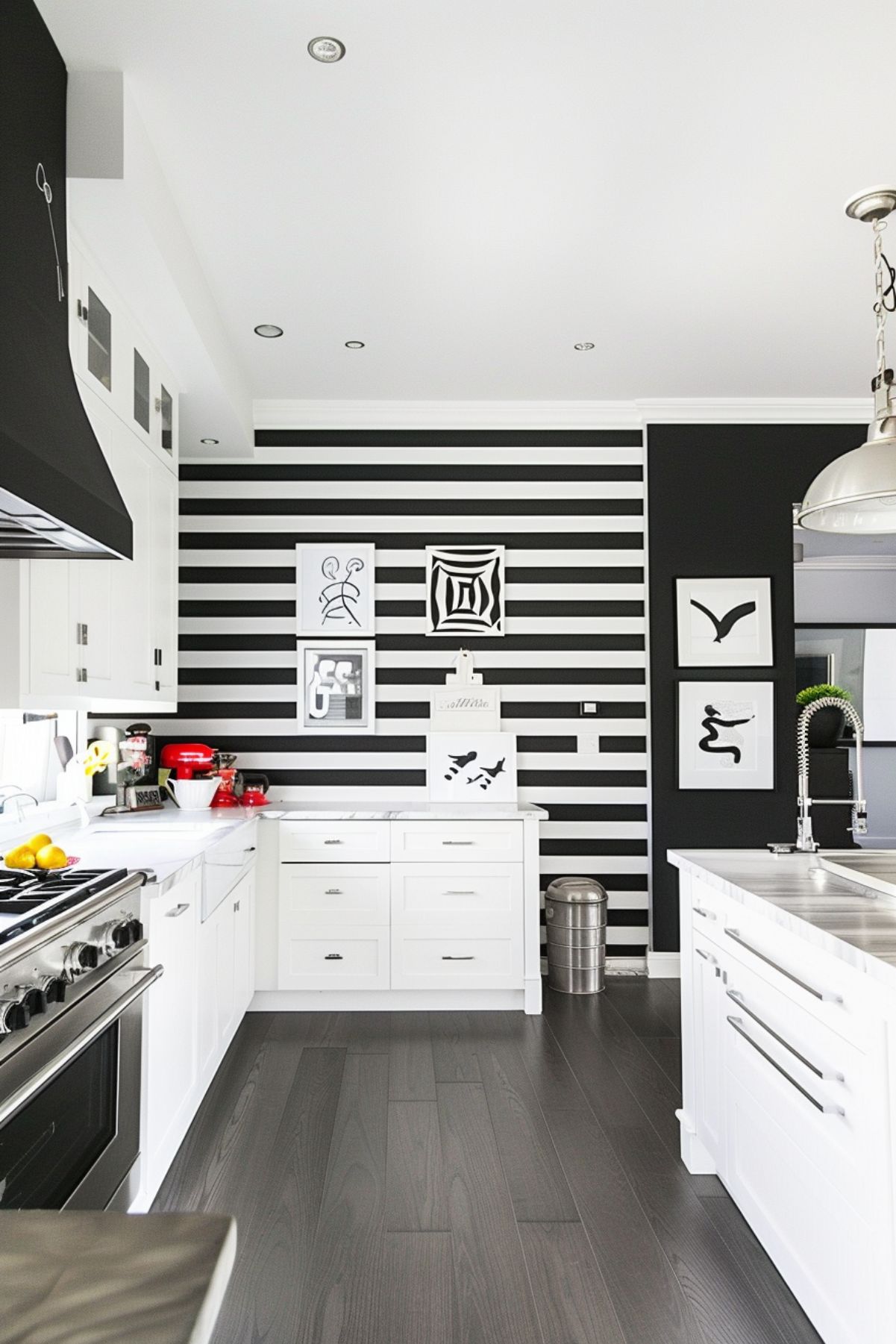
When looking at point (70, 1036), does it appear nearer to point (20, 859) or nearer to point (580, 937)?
point (20, 859)

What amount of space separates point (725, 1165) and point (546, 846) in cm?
238

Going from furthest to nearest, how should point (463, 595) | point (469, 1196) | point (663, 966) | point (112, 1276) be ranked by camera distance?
point (463, 595) < point (663, 966) < point (469, 1196) < point (112, 1276)

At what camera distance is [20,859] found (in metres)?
2.32

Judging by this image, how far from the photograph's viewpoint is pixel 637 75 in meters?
2.38

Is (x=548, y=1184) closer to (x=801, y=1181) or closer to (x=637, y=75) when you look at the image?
(x=801, y=1181)

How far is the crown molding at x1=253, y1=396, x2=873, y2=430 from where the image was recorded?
188 inches

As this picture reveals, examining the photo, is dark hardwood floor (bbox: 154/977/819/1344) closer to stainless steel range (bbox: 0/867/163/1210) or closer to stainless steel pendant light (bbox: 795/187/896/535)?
stainless steel range (bbox: 0/867/163/1210)

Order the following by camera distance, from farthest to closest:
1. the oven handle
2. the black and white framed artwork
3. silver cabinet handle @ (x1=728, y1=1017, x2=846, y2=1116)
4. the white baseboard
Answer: the black and white framed artwork < the white baseboard < silver cabinet handle @ (x1=728, y1=1017, x2=846, y2=1116) < the oven handle

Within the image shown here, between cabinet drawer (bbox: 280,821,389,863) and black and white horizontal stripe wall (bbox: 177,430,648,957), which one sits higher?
black and white horizontal stripe wall (bbox: 177,430,648,957)

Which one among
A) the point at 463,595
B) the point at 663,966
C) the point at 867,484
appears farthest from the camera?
the point at 463,595

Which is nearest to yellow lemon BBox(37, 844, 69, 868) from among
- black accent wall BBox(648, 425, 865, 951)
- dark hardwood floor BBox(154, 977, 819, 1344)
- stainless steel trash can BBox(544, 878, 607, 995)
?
dark hardwood floor BBox(154, 977, 819, 1344)

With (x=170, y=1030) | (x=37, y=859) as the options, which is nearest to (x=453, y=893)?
(x=170, y=1030)

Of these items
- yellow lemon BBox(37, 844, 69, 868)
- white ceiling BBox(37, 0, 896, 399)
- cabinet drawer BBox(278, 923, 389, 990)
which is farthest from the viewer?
cabinet drawer BBox(278, 923, 389, 990)

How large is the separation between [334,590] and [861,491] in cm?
289
